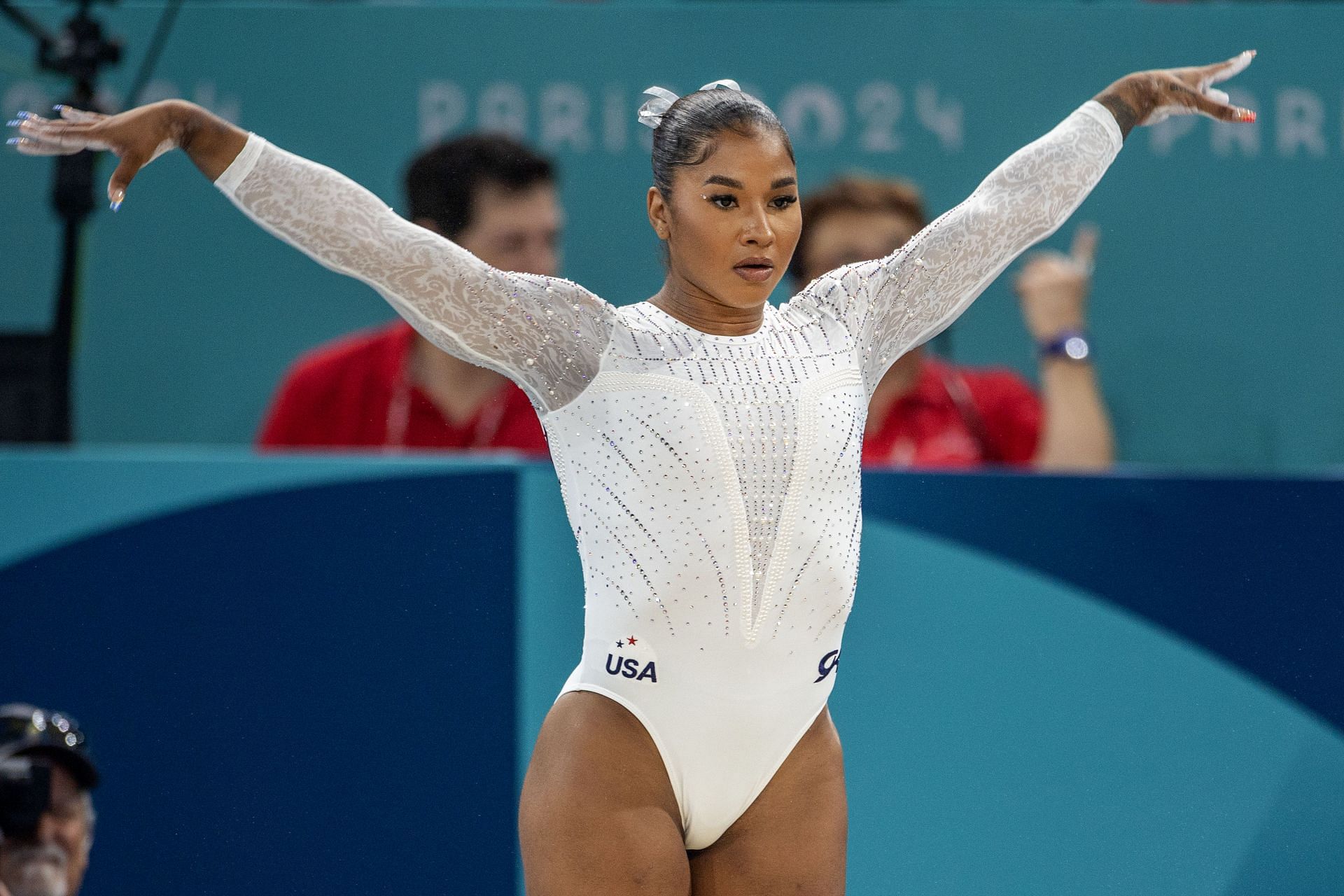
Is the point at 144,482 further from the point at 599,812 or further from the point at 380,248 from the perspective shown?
the point at 599,812

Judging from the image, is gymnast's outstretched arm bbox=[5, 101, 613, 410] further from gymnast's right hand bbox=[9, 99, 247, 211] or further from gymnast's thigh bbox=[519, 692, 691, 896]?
gymnast's thigh bbox=[519, 692, 691, 896]

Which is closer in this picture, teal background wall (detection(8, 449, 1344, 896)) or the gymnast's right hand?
the gymnast's right hand

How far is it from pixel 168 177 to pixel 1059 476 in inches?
85.6

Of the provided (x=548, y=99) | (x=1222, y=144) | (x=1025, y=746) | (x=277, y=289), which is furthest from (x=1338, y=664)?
(x=277, y=289)

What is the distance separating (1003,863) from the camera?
2916 millimetres

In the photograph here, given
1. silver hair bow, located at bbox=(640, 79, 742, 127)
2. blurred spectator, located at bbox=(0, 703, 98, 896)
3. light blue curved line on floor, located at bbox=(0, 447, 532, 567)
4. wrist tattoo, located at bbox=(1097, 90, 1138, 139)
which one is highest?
wrist tattoo, located at bbox=(1097, 90, 1138, 139)

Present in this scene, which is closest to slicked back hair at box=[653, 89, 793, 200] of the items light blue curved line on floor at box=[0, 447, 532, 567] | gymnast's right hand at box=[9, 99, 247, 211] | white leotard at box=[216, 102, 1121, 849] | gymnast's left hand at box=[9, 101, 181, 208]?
white leotard at box=[216, 102, 1121, 849]

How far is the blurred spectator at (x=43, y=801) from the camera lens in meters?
2.89

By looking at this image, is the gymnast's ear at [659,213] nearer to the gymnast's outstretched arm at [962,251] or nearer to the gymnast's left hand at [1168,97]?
the gymnast's outstretched arm at [962,251]

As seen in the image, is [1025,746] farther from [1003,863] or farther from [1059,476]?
[1059,476]

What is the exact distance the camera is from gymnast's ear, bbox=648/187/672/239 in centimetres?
222

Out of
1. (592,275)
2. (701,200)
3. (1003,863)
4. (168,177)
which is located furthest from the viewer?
(168,177)

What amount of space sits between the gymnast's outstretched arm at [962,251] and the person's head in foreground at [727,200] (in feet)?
0.56

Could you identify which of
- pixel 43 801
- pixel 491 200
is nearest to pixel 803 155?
pixel 491 200
